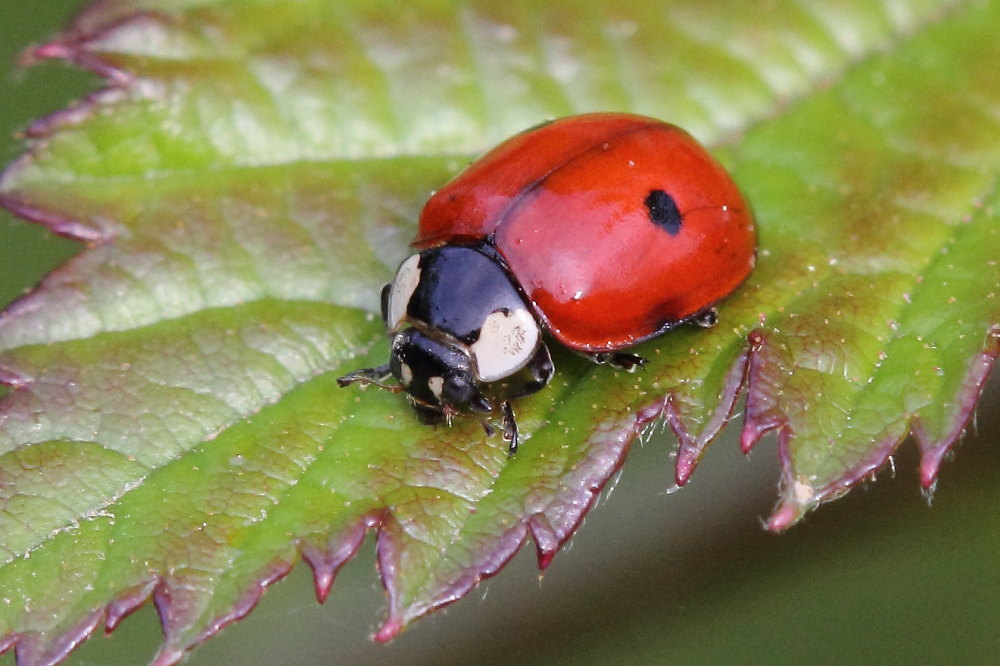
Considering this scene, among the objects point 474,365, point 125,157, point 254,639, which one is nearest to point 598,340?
point 474,365

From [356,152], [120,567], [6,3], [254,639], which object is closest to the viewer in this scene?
[120,567]

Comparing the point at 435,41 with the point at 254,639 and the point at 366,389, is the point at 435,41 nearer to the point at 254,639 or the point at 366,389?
the point at 366,389

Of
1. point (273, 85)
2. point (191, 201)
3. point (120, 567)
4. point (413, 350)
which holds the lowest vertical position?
point (120, 567)

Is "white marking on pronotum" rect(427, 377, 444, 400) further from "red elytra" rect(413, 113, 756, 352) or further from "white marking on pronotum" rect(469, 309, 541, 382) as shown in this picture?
"red elytra" rect(413, 113, 756, 352)

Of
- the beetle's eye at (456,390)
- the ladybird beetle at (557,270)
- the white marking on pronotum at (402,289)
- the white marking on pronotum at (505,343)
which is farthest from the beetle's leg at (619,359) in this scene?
Answer: the white marking on pronotum at (402,289)

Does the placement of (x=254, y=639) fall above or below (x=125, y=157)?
below

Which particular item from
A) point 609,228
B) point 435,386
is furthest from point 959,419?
point 435,386

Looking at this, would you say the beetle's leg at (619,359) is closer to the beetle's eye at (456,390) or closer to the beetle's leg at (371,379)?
the beetle's eye at (456,390)

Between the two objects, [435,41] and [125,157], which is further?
[435,41]
